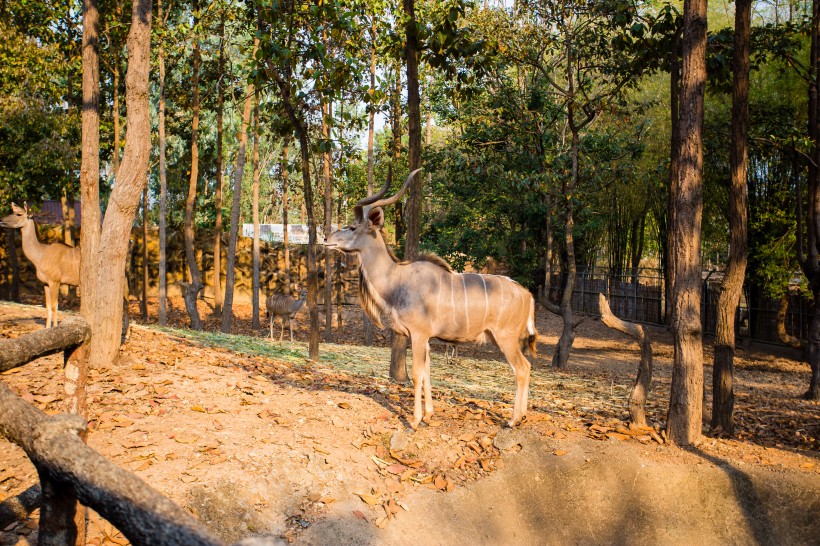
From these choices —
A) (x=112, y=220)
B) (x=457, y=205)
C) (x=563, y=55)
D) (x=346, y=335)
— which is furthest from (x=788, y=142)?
(x=346, y=335)

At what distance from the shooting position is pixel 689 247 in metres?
7.28

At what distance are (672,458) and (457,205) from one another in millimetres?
17095

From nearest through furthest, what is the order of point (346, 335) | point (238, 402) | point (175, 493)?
point (175, 493) → point (238, 402) → point (346, 335)

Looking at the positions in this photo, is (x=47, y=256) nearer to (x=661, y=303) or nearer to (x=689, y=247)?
(x=689, y=247)

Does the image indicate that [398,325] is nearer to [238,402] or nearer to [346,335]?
[238,402]

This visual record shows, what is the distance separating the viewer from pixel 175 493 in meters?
5.39

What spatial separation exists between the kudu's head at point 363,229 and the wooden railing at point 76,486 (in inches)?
179

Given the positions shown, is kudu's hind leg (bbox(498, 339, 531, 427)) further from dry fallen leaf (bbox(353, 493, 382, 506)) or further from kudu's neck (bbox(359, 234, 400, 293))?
dry fallen leaf (bbox(353, 493, 382, 506))

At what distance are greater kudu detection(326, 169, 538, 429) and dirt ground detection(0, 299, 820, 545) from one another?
737 millimetres

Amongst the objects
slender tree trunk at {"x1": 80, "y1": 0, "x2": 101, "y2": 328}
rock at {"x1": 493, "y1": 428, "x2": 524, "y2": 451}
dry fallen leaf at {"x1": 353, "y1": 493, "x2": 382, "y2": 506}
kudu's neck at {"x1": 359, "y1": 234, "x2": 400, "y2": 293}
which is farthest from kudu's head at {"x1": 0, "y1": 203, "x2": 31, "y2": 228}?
rock at {"x1": 493, "y1": 428, "x2": 524, "y2": 451}

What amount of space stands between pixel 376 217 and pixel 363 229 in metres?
0.21

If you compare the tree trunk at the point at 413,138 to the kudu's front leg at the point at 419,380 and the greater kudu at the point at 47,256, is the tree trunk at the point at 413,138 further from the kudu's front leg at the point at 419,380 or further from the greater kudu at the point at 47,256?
the greater kudu at the point at 47,256

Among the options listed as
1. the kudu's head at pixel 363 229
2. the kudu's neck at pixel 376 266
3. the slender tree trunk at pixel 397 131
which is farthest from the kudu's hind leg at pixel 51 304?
the slender tree trunk at pixel 397 131

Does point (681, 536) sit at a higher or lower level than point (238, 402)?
lower
